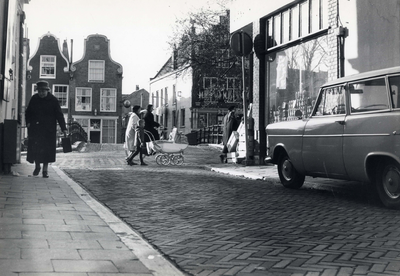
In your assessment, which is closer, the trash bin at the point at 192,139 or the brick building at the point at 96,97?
the brick building at the point at 96,97

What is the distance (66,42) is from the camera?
240 inches

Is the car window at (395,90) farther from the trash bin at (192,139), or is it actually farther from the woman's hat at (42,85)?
the trash bin at (192,139)

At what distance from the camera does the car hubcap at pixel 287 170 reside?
8922 mm

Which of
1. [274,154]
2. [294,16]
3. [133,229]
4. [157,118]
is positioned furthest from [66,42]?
[157,118]

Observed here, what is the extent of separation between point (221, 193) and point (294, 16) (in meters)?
6.64

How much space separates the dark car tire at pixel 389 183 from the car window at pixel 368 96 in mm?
712

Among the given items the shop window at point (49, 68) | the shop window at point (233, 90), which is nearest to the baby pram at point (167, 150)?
the shop window at point (49, 68)

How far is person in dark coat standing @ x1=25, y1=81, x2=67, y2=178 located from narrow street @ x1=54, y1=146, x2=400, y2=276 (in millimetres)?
915

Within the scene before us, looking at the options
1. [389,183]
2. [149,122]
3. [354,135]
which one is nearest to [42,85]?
[354,135]

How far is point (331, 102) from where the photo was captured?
25.7 feet

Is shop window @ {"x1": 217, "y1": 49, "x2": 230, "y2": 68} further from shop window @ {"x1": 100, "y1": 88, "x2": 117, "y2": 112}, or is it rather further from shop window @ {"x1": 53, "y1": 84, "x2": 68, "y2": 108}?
shop window @ {"x1": 53, "y1": 84, "x2": 68, "y2": 108}

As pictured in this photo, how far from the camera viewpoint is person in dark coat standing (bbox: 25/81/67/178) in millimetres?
9469

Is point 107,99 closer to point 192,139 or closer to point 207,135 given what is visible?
point 207,135

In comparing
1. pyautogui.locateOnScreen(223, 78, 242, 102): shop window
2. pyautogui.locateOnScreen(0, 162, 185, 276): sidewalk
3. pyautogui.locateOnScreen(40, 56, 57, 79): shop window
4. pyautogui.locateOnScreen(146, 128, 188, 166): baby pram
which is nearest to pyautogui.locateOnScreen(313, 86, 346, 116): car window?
pyautogui.locateOnScreen(0, 162, 185, 276): sidewalk
